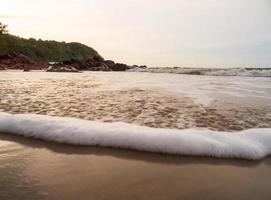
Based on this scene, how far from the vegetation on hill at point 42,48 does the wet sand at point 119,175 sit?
38548 millimetres

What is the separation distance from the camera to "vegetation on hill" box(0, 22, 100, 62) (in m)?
46.8

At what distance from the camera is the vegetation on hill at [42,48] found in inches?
1841

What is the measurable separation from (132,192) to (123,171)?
14.9 inches

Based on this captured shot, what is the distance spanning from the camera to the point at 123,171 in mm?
2281

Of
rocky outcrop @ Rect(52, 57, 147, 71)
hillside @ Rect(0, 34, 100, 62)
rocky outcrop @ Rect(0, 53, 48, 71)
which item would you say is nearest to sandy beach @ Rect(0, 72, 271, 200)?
rocky outcrop @ Rect(0, 53, 48, 71)

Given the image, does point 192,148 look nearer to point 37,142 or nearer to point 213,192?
point 213,192

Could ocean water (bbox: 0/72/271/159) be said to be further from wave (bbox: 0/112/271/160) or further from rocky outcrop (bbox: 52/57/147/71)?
rocky outcrop (bbox: 52/57/147/71)

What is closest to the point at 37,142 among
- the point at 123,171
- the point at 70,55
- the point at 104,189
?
the point at 123,171

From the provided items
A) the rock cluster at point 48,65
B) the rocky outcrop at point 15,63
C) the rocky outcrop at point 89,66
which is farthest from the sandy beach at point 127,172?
the rocky outcrop at point 89,66

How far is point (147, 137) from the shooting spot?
9.68 ft

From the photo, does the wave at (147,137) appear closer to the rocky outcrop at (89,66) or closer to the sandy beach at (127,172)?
the sandy beach at (127,172)

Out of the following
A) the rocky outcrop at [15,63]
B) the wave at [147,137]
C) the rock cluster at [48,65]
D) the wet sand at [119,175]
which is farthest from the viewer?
the rocky outcrop at [15,63]

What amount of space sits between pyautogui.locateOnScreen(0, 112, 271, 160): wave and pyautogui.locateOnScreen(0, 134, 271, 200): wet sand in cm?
13

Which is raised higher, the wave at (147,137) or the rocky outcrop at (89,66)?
the wave at (147,137)
